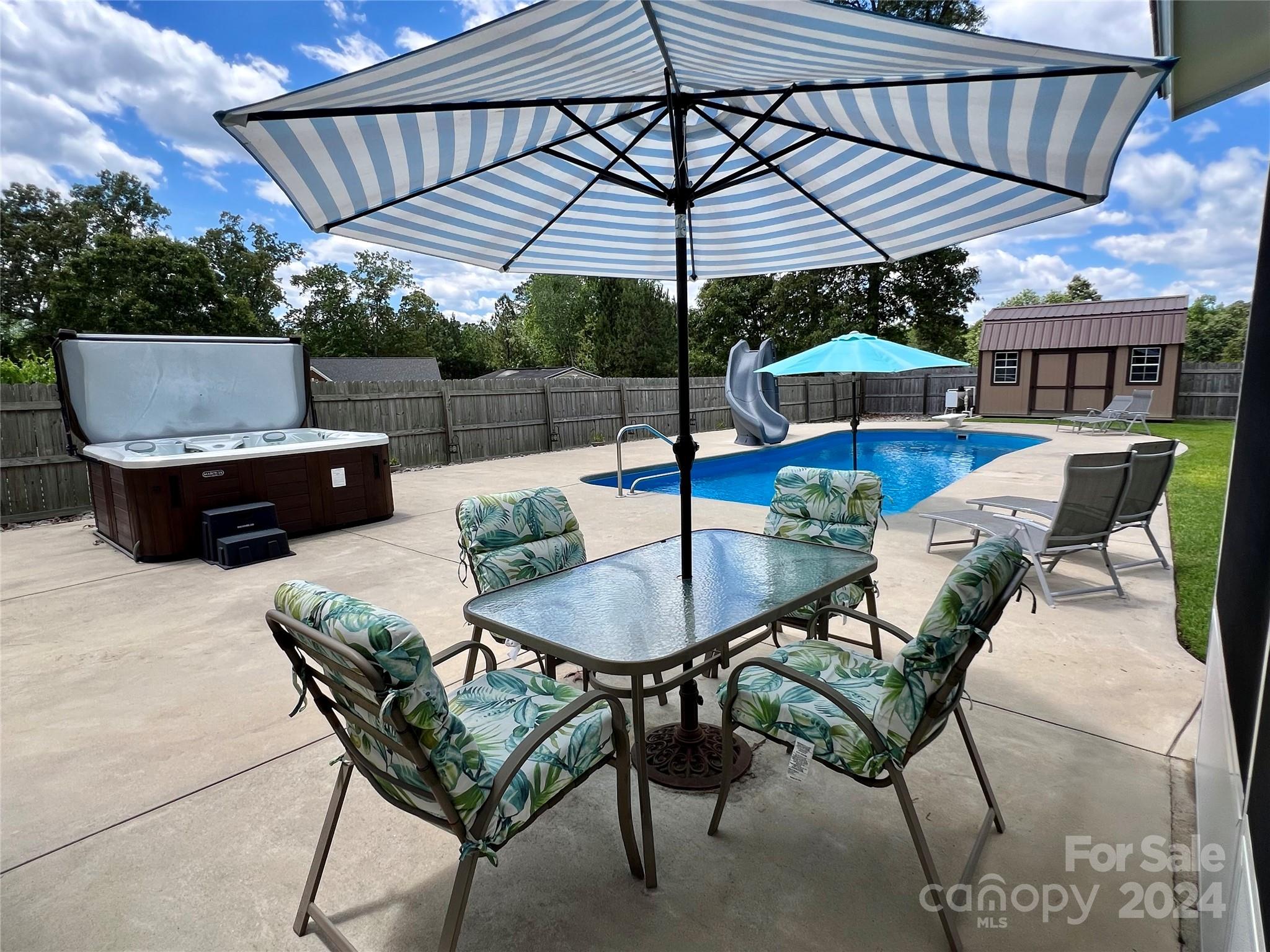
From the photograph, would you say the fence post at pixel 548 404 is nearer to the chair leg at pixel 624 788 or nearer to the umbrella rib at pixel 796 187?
the umbrella rib at pixel 796 187

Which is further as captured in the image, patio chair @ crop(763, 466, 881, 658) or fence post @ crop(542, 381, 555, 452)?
fence post @ crop(542, 381, 555, 452)

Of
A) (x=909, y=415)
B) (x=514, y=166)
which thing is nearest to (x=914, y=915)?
(x=514, y=166)

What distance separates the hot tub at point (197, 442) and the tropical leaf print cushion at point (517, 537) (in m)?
3.84

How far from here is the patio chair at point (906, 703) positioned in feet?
4.68

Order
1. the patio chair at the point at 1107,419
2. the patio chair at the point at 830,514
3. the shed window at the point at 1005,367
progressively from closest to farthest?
the patio chair at the point at 830,514, the patio chair at the point at 1107,419, the shed window at the point at 1005,367

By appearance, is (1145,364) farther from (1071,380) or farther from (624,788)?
(624,788)

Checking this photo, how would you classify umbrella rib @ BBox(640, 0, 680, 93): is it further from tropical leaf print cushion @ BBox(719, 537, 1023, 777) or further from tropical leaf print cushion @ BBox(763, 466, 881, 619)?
tropical leaf print cushion @ BBox(763, 466, 881, 619)

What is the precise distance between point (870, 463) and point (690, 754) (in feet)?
34.4

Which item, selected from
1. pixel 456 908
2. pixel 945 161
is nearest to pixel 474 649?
pixel 456 908

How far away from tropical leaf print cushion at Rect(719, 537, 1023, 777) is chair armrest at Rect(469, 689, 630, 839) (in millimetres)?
415

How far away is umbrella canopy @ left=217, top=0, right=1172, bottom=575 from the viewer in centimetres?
159

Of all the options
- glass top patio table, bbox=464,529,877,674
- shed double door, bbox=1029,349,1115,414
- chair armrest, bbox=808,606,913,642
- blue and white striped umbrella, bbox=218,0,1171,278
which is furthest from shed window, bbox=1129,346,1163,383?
chair armrest, bbox=808,606,913,642

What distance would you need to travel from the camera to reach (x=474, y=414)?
37.5 feet

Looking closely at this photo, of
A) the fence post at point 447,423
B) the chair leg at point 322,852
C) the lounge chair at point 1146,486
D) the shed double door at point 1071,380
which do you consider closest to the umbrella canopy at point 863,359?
the lounge chair at point 1146,486
